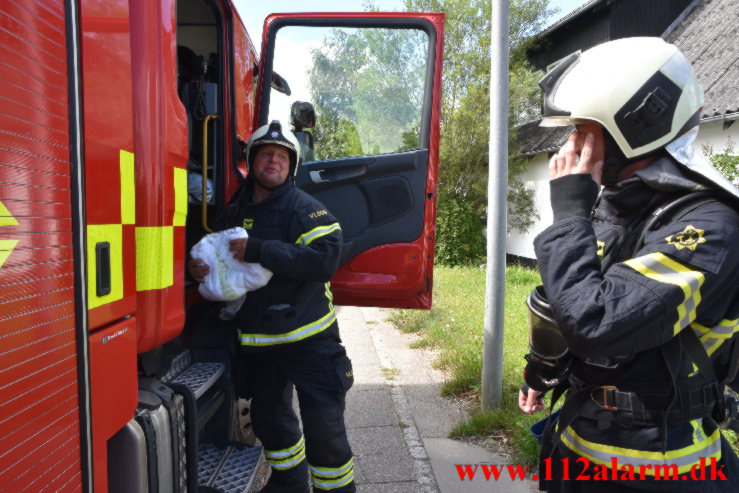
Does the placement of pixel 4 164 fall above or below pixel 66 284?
above

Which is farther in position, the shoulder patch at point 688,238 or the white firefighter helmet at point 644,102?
the white firefighter helmet at point 644,102

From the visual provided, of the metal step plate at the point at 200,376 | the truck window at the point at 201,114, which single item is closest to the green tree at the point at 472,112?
the truck window at the point at 201,114

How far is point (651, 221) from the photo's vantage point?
4.08 feet

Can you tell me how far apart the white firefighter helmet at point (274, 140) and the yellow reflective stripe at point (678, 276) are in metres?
1.77

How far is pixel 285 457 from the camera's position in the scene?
8.36 ft

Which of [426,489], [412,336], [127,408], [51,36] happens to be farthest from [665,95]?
[412,336]

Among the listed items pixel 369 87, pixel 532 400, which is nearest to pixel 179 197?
pixel 532 400

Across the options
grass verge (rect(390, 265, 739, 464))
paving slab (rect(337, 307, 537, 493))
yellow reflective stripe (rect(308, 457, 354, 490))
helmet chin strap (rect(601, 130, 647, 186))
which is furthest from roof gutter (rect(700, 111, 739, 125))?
yellow reflective stripe (rect(308, 457, 354, 490))

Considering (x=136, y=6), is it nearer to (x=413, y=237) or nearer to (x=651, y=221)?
(x=651, y=221)

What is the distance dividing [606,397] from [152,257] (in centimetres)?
131

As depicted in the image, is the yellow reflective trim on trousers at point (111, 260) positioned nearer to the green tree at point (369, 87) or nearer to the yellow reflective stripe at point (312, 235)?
the yellow reflective stripe at point (312, 235)

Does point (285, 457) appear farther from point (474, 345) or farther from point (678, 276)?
point (474, 345)

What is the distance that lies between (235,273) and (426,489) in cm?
164

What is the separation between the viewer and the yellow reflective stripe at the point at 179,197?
1.65 metres
